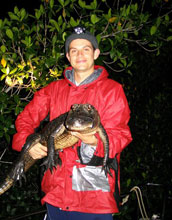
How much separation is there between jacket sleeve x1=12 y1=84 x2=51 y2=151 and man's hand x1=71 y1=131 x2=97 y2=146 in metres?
0.60

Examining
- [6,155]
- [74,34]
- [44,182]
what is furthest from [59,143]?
[6,155]

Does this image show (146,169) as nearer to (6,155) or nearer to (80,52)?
(6,155)

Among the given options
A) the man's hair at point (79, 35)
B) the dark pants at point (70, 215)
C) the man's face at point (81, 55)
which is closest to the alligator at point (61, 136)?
the dark pants at point (70, 215)

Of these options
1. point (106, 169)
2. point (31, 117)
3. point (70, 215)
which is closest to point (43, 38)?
point (31, 117)

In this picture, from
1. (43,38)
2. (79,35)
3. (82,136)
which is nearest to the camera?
(82,136)

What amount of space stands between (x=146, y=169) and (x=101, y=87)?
12.5 ft

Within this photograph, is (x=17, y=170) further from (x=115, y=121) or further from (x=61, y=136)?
(x=115, y=121)

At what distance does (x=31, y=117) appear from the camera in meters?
2.21

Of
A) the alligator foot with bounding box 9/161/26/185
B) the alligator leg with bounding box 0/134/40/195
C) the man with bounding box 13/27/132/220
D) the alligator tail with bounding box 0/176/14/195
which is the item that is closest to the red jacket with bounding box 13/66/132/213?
the man with bounding box 13/27/132/220

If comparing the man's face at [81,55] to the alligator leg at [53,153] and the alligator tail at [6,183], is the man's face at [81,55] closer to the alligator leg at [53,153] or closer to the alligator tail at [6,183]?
the alligator leg at [53,153]

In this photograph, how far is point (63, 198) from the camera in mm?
1825

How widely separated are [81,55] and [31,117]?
81cm

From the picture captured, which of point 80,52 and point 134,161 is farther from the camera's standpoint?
point 134,161

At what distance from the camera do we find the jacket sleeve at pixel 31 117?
2.11m
